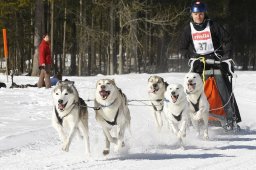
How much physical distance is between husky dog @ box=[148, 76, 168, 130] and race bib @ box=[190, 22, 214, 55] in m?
0.80

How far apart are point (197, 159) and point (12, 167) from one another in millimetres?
2094

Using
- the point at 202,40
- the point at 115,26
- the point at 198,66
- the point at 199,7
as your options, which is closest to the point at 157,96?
the point at 198,66

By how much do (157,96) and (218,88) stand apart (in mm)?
1022

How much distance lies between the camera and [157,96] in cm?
812

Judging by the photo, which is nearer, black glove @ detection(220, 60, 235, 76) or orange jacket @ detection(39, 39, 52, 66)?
black glove @ detection(220, 60, 235, 76)

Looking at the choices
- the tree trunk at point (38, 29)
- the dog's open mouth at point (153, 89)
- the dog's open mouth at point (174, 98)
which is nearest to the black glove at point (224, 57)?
the dog's open mouth at point (153, 89)

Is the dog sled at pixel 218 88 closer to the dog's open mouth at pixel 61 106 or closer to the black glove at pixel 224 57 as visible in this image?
the black glove at pixel 224 57

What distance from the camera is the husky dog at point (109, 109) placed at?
19.9 feet

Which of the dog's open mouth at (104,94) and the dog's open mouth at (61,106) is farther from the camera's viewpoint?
the dog's open mouth at (104,94)

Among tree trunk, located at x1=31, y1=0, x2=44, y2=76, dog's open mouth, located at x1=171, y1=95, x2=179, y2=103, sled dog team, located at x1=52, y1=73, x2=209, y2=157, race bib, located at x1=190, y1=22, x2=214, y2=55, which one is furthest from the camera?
tree trunk, located at x1=31, y1=0, x2=44, y2=76

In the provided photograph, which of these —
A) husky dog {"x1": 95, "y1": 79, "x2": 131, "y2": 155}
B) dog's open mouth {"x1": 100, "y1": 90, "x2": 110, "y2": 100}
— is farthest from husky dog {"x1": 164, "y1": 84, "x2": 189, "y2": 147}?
dog's open mouth {"x1": 100, "y1": 90, "x2": 110, "y2": 100}

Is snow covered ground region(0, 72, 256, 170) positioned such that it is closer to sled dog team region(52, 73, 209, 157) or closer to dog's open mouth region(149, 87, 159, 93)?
sled dog team region(52, 73, 209, 157)

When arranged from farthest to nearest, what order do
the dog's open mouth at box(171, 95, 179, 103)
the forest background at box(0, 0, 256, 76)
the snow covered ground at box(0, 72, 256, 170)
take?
1. the forest background at box(0, 0, 256, 76)
2. the dog's open mouth at box(171, 95, 179, 103)
3. the snow covered ground at box(0, 72, 256, 170)

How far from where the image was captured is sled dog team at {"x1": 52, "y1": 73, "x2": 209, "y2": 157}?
5.75 meters
